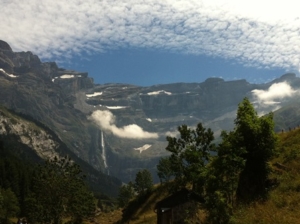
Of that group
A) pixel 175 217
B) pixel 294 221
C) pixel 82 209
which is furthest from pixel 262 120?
pixel 82 209

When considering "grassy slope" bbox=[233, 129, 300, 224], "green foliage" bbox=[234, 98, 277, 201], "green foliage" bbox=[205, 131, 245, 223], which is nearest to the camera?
"grassy slope" bbox=[233, 129, 300, 224]

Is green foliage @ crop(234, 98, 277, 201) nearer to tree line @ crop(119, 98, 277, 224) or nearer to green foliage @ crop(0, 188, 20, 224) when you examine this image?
tree line @ crop(119, 98, 277, 224)

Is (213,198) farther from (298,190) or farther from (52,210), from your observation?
(52,210)

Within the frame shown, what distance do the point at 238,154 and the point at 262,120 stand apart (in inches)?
166

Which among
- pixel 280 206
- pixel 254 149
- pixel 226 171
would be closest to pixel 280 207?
pixel 280 206

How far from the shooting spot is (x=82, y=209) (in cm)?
11788

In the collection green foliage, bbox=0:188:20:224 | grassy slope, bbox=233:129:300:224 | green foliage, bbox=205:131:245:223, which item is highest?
green foliage, bbox=205:131:245:223

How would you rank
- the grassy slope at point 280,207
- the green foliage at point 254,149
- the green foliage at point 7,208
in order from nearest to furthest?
the grassy slope at point 280,207 < the green foliage at point 254,149 < the green foliage at point 7,208

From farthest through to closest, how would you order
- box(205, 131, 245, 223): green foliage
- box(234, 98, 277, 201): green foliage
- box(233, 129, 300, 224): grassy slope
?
box(234, 98, 277, 201): green foliage
box(205, 131, 245, 223): green foliage
box(233, 129, 300, 224): grassy slope

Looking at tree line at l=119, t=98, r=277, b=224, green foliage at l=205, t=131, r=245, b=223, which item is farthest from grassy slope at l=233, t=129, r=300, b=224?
green foliage at l=205, t=131, r=245, b=223

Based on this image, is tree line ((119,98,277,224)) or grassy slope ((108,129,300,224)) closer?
grassy slope ((108,129,300,224))

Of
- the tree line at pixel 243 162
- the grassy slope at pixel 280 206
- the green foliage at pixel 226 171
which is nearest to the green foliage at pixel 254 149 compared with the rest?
the tree line at pixel 243 162

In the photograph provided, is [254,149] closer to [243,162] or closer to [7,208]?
[243,162]

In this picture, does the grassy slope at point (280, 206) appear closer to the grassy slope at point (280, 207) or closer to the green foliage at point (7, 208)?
the grassy slope at point (280, 207)
